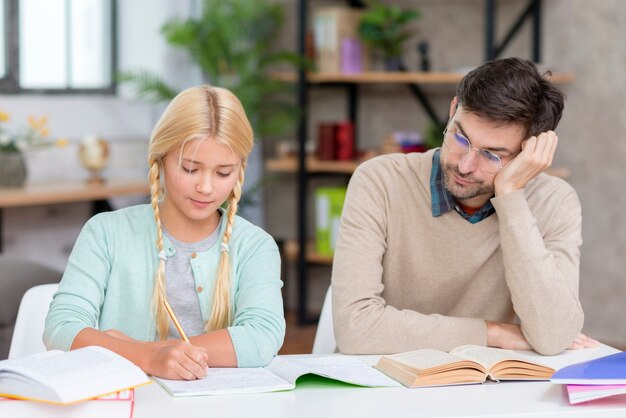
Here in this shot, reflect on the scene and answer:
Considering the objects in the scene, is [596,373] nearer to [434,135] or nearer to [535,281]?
[535,281]

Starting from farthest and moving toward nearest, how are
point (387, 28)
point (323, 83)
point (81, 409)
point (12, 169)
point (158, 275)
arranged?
1. point (323, 83)
2. point (387, 28)
3. point (12, 169)
4. point (158, 275)
5. point (81, 409)

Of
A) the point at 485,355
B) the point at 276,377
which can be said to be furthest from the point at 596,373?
the point at 276,377

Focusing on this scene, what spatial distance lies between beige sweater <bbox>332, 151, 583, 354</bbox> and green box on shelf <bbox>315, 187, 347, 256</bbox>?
2.48 m

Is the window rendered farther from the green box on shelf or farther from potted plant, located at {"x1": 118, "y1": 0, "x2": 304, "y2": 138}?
the green box on shelf

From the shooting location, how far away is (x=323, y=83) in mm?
4992

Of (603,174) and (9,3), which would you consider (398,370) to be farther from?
(9,3)

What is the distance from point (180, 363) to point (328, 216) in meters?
3.19

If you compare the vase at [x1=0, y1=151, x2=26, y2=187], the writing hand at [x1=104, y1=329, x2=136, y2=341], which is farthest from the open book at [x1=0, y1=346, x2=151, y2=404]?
the vase at [x1=0, y1=151, x2=26, y2=187]

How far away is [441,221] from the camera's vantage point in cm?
217

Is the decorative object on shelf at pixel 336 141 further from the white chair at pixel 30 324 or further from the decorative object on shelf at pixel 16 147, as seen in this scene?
the white chair at pixel 30 324

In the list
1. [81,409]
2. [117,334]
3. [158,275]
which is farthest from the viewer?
[158,275]

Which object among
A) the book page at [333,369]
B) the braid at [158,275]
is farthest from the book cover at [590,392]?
the braid at [158,275]

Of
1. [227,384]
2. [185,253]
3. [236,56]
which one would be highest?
[236,56]

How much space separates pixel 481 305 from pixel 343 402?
736 mm
